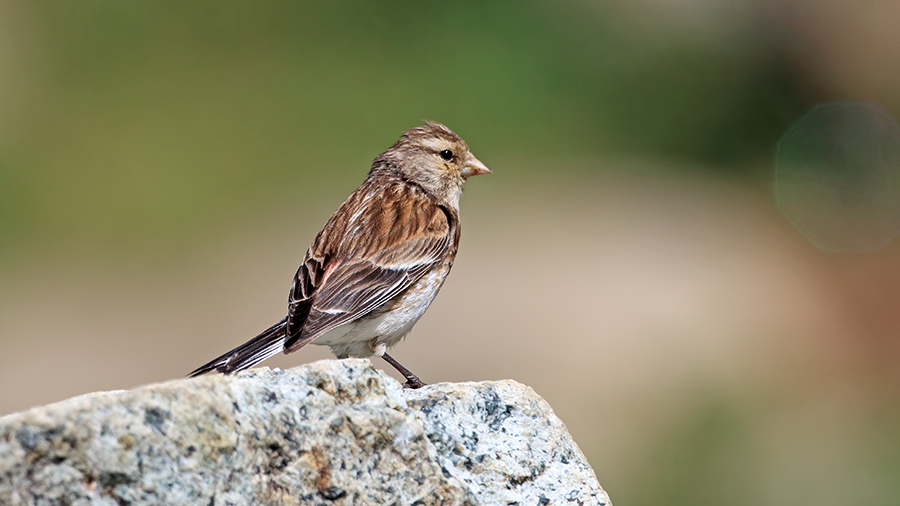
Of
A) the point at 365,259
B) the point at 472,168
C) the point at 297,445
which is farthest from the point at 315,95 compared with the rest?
the point at 297,445

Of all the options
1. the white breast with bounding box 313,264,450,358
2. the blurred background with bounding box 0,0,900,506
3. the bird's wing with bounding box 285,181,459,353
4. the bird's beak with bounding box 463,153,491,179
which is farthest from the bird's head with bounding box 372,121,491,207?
the blurred background with bounding box 0,0,900,506

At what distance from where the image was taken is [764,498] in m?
8.82

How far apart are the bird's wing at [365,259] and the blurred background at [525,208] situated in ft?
10.9

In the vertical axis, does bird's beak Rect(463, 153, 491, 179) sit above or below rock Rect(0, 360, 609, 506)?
above

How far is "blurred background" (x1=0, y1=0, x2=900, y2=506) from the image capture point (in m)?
9.59

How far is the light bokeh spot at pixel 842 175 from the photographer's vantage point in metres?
13.5

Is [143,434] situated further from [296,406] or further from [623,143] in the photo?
[623,143]

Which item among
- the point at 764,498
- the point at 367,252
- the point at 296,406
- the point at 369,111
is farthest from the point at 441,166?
the point at 369,111

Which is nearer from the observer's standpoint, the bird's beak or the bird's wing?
the bird's wing

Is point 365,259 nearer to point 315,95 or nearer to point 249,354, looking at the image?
point 249,354

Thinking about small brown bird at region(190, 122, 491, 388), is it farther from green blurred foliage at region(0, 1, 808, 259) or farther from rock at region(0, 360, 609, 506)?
green blurred foliage at region(0, 1, 808, 259)

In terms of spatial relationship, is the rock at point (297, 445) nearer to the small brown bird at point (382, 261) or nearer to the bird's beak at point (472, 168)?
the small brown bird at point (382, 261)

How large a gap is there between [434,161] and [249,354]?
2.04 metres

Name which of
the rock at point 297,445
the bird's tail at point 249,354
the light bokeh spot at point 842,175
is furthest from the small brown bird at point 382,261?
the light bokeh spot at point 842,175
